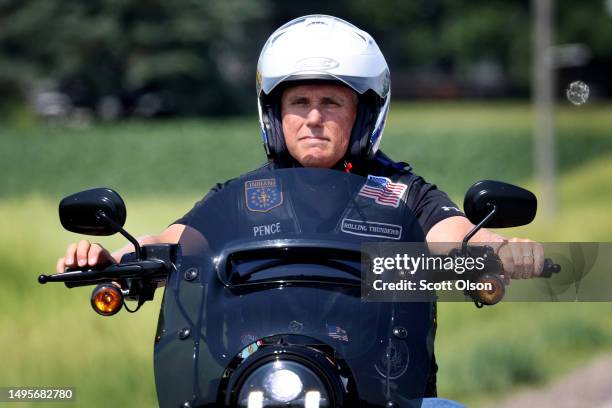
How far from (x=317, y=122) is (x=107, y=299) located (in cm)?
110

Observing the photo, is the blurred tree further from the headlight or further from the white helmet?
the headlight

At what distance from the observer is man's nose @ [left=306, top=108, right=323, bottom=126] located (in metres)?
4.35

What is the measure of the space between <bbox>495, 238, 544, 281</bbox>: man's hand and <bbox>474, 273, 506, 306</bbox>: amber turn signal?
0.24ft

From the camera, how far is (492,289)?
3625 mm

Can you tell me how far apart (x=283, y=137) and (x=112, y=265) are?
0.98 metres

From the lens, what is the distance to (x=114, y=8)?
48562mm

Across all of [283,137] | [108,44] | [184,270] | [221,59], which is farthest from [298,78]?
[221,59]

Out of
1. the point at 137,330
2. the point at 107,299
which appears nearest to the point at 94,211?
the point at 107,299

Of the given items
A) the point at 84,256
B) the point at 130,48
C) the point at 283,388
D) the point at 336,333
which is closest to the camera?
the point at 283,388

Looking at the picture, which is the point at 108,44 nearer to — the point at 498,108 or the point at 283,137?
the point at 498,108

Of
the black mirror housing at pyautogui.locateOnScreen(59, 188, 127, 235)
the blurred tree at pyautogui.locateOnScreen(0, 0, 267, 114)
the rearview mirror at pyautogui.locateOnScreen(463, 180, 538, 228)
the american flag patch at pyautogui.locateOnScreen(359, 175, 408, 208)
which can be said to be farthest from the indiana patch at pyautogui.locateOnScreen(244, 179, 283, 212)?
the blurred tree at pyautogui.locateOnScreen(0, 0, 267, 114)

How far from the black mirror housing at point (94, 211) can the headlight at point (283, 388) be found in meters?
0.89

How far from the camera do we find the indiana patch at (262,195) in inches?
143

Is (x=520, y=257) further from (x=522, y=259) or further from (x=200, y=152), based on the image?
(x=200, y=152)
